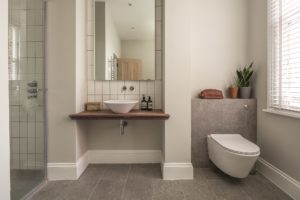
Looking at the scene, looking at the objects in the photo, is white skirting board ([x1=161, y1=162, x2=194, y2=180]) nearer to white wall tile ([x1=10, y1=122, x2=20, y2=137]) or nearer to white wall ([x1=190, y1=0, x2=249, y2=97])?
white wall ([x1=190, y1=0, x2=249, y2=97])

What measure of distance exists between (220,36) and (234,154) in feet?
5.44

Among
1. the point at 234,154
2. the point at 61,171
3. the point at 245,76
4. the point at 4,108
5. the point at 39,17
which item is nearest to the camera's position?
the point at 4,108

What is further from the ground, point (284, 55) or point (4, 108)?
point (284, 55)

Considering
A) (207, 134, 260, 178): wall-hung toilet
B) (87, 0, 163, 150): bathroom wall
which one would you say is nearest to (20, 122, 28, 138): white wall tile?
(87, 0, 163, 150): bathroom wall

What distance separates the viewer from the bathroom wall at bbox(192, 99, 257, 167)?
2.57m

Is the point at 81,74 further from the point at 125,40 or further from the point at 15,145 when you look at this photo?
the point at 15,145

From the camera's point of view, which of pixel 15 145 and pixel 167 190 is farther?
pixel 167 190

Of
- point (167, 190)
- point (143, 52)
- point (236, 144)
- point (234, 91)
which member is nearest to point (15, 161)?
point (167, 190)

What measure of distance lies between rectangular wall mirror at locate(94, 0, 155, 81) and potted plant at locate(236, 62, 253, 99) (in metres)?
1.17

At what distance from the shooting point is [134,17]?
2.73 m

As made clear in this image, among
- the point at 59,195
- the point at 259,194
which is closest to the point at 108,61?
the point at 59,195

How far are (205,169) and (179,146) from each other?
0.59 metres

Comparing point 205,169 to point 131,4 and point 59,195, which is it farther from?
point 131,4

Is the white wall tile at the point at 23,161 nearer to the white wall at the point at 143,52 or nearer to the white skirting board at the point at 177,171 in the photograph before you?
the white skirting board at the point at 177,171
